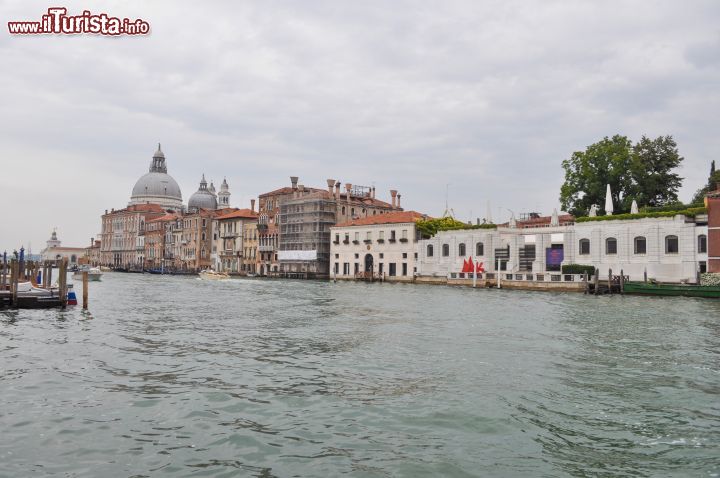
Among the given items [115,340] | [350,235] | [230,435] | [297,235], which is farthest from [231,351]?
[297,235]

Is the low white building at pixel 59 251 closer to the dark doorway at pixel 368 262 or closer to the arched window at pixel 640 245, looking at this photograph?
the dark doorway at pixel 368 262

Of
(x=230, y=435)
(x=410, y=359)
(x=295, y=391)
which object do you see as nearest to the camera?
(x=230, y=435)

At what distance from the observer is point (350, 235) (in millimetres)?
66562

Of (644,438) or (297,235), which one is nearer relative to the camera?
(644,438)

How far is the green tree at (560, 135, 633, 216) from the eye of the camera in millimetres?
48156

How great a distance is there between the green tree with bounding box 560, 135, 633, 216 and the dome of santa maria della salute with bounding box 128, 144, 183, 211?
311 ft

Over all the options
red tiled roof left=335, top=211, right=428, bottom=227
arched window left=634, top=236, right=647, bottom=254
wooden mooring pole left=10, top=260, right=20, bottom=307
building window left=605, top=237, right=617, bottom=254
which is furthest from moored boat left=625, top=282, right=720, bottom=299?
wooden mooring pole left=10, top=260, right=20, bottom=307

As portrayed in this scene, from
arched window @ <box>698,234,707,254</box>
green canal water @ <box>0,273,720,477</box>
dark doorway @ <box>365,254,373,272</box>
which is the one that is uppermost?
arched window @ <box>698,234,707,254</box>

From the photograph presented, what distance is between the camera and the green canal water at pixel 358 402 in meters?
6.77

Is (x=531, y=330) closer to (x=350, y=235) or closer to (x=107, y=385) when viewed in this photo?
(x=107, y=385)

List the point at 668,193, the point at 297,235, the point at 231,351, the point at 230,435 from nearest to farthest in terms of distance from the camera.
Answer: the point at 230,435
the point at 231,351
the point at 668,193
the point at 297,235

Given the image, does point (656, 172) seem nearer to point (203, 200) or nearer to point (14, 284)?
point (14, 284)

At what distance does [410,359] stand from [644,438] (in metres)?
5.96

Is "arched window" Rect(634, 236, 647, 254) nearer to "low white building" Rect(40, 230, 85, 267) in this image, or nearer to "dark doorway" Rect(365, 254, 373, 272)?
"dark doorway" Rect(365, 254, 373, 272)
